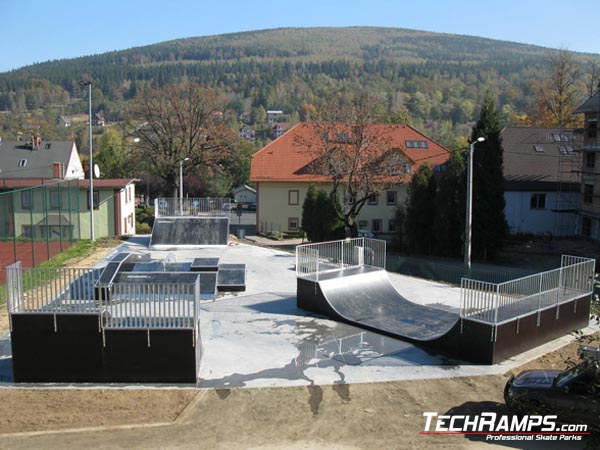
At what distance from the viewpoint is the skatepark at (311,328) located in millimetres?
11727

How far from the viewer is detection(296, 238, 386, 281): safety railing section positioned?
59.0ft

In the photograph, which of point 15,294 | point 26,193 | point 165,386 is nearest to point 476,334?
point 165,386

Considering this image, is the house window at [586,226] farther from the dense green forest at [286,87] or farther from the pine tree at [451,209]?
the dense green forest at [286,87]

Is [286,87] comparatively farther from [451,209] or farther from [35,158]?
[451,209]

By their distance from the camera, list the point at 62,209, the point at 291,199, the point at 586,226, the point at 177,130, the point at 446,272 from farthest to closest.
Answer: the point at 291,199 → the point at 177,130 → the point at 586,226 → the point at 62,209 → the point at 446,272

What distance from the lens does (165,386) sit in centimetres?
1159

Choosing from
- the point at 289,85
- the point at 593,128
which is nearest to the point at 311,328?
the point at 593,128

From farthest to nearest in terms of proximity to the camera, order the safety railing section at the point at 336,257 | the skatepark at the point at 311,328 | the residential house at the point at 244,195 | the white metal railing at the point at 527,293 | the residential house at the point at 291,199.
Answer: the residential house at the point at 244,195, the residential house at the point at 291,199, the safety railing section at the point at 336,257, the white metal railing at the point at 527,293, the skatepark at the point at 311,328

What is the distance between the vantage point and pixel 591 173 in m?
36.3

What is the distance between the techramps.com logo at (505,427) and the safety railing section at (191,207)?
21.6 metres

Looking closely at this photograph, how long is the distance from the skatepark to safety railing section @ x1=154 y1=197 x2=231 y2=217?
347 inches

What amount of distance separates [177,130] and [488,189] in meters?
21.9

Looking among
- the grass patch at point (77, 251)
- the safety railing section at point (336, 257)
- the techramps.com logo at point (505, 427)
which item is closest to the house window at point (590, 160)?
the safety railing section at point (336, 257)

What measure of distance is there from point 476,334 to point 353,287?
520cm
